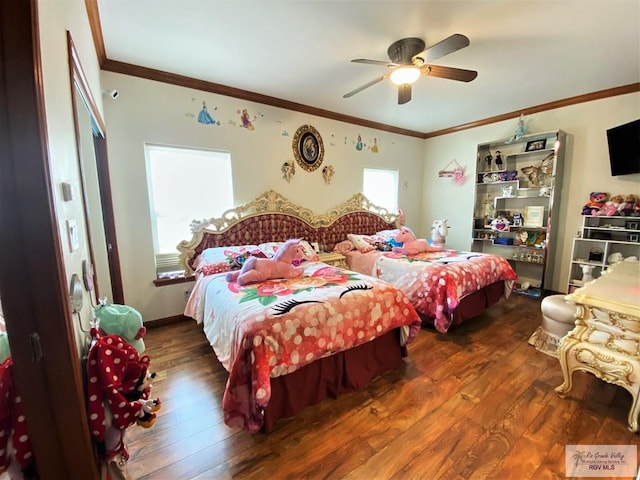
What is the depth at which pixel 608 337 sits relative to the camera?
5.58 ft

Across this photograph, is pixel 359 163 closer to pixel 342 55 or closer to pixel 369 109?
pixel 369 109

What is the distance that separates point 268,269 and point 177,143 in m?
1.86

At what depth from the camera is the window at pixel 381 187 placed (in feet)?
15.8

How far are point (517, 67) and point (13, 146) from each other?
148 inches

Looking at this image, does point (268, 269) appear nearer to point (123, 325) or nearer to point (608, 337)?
point (123, 325)

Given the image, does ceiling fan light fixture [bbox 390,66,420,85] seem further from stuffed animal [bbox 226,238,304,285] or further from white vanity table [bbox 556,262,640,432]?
white vanity table [bbox 556,262,640,432]

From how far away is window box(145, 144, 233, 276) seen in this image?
304cm

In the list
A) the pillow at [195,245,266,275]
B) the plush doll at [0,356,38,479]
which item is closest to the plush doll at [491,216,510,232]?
the pillow at [195,245,266,275]

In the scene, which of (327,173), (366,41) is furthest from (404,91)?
(327,173)

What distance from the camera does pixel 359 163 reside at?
4.54 meters

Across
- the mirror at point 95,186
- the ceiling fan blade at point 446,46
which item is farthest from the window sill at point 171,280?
the ceiling fan blade at point 446,46

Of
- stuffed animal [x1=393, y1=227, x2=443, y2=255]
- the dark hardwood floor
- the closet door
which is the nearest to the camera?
the closet door

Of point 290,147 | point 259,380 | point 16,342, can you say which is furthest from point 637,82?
point 16,342

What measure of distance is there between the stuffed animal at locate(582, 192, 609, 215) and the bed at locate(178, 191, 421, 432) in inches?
120
